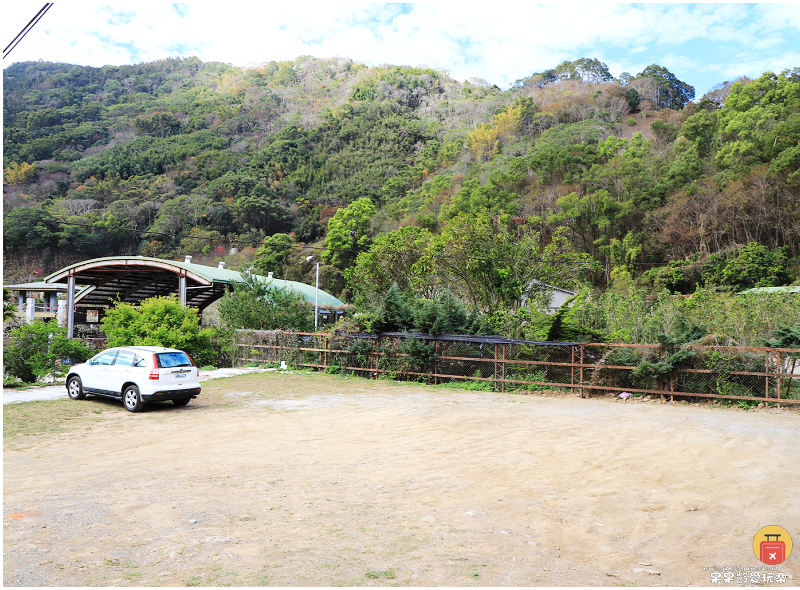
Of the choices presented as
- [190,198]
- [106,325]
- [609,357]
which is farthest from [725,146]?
[190,198]

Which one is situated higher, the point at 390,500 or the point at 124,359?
the point at 124,359

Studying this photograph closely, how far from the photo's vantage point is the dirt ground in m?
4.66

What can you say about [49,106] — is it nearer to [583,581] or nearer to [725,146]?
[725,146]

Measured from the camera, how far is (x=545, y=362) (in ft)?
59.3

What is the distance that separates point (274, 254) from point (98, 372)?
50082 millimetres

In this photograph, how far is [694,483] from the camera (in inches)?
293

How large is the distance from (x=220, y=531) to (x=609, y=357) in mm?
14307

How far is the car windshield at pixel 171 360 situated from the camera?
13078 millimetres

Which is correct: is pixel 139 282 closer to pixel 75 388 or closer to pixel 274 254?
pixel 75 388

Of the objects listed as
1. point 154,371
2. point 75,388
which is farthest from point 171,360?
point 75,388

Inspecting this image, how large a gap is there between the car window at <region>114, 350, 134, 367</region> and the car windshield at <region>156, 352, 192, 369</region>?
0.83m

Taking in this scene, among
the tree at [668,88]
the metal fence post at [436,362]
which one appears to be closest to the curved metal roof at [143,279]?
the metal fence post at [436,362]

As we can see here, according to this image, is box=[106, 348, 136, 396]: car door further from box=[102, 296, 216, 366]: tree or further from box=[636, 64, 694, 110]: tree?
box=[636, 64, 694, 110]: tree

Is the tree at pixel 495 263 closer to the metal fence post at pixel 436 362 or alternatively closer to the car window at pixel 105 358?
the metal fence post at pixel 436 362
